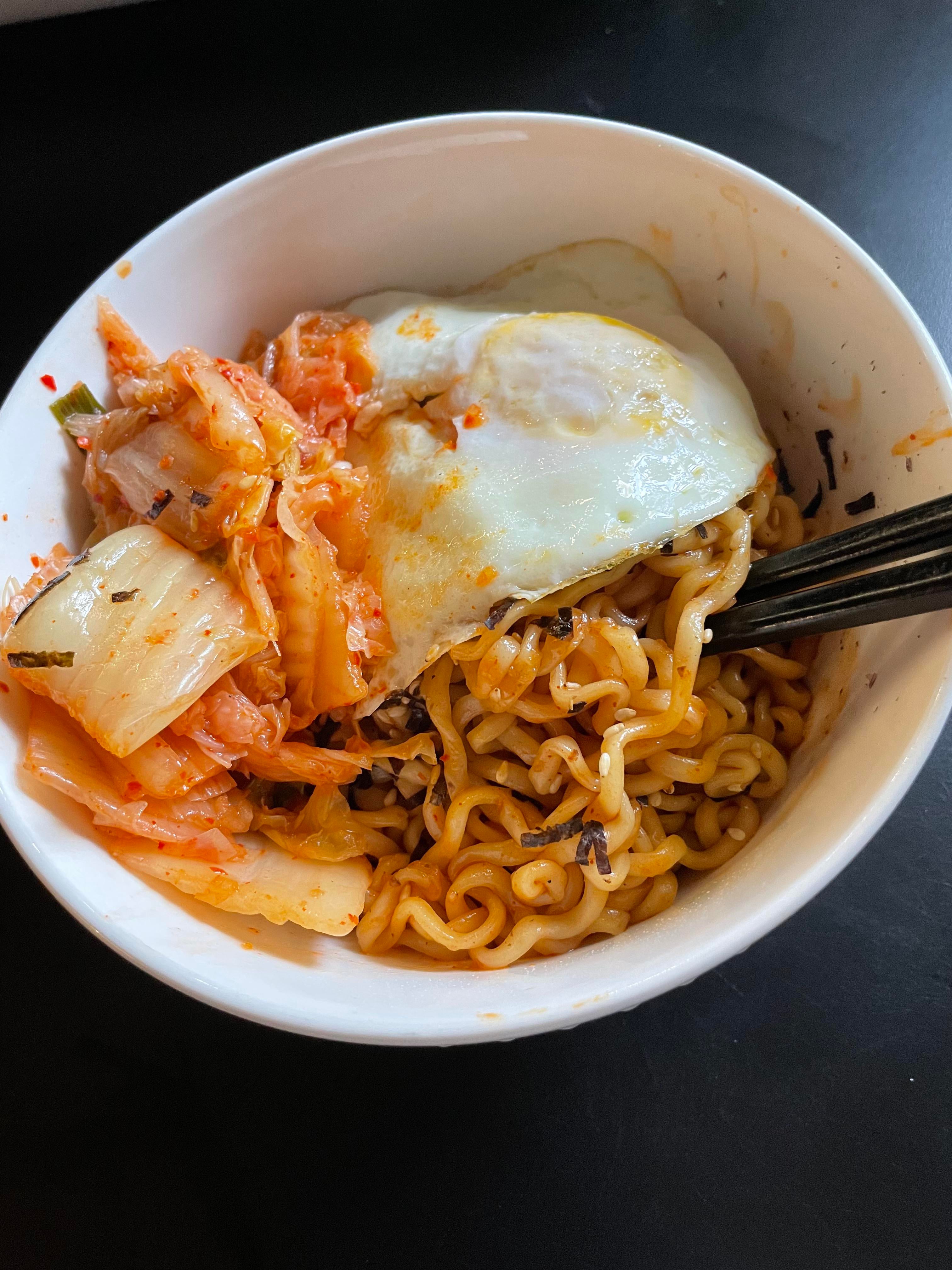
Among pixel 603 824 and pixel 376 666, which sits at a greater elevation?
pixel 376 666

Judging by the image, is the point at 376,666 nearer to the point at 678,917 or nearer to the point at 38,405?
the point at 678,917

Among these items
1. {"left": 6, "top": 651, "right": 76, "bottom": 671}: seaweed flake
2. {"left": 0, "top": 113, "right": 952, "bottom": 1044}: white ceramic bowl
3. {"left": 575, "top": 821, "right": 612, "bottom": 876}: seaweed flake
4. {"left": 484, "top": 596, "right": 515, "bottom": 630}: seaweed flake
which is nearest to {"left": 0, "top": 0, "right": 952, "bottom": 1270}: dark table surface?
{"left": 0, "top": 113, "right": 952, "bottom": 1044}: white ceramic bowl

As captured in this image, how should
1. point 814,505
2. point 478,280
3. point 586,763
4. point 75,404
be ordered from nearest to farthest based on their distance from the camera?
point 586,763 < point 75,404 < point 814,505 < point 478,280

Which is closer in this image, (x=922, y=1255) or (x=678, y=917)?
(x=678, y=917)

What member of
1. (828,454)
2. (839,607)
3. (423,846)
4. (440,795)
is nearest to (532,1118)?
(423,846)

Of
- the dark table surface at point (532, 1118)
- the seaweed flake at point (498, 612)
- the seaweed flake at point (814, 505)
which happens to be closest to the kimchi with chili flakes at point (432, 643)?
the seaweed flake at point (498, 612)

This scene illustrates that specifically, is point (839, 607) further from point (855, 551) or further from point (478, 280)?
point (478, 280)

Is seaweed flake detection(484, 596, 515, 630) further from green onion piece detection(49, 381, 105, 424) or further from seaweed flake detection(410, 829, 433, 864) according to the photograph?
green onion piece detection(49, 381, 105, 424)

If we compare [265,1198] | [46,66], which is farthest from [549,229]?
[265,1198]
